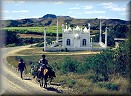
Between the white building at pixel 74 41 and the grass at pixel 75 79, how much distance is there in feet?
1.18

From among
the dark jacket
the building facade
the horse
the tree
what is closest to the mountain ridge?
the tree

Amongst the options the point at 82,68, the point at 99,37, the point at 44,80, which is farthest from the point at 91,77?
the point at 99,37

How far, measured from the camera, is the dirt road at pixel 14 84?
9586 mm

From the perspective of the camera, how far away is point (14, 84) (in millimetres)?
9906

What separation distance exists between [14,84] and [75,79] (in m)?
2.00

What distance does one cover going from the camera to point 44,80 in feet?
31.9

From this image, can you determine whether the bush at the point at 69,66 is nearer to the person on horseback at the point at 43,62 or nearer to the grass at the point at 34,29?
the person on horseback at the point at 43,62

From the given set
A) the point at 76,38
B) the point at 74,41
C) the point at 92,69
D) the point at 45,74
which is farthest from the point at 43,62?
the point at 76,38

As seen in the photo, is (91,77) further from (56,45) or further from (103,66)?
(56,45)

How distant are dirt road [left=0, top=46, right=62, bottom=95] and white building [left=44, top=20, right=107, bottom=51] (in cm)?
159

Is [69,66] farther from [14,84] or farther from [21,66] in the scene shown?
[14,84]

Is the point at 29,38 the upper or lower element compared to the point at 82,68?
upper

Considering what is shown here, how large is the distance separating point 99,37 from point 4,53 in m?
4.01

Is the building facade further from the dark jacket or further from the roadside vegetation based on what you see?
the dark jacket
